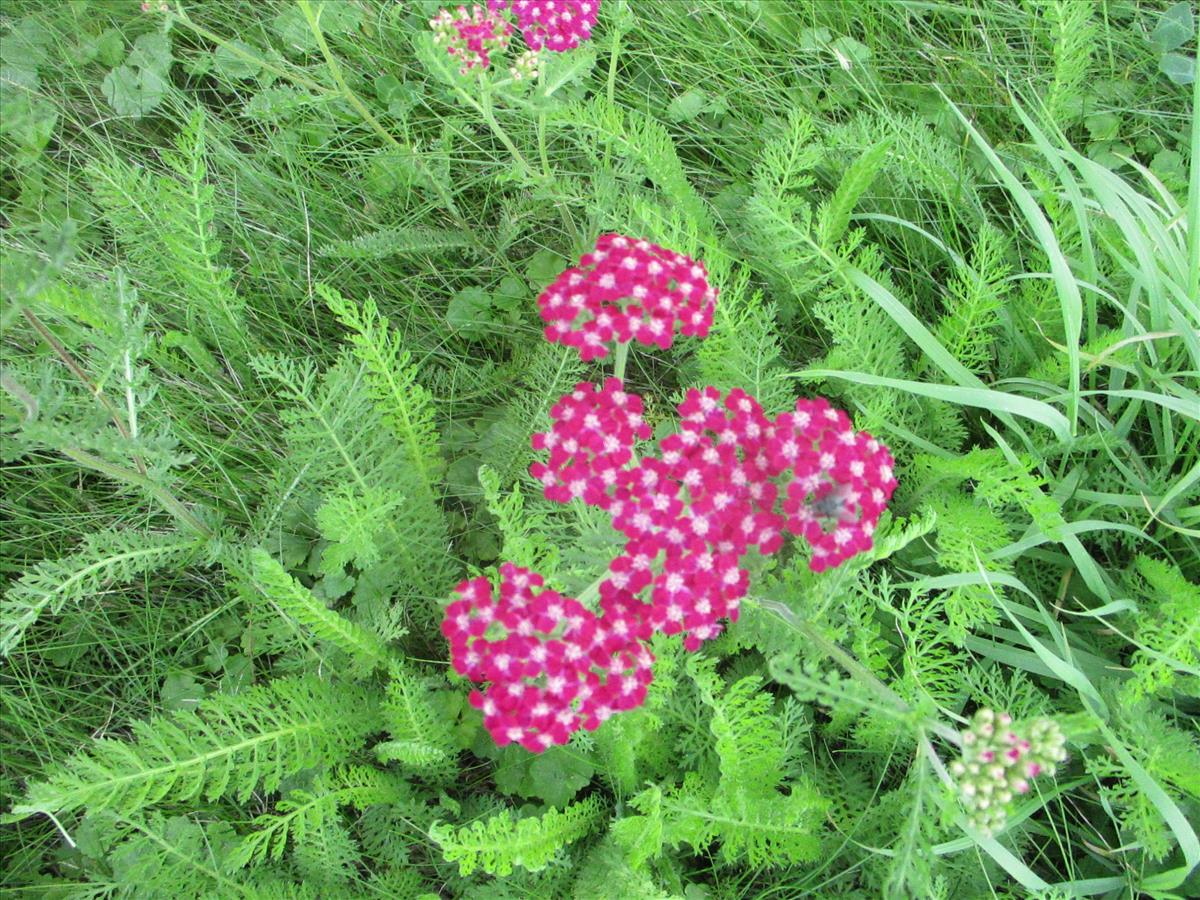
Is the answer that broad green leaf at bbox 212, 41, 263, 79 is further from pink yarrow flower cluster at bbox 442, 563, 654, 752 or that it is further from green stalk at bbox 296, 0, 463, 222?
pink yarrow flower cluster at bbox 442, 563, 654, 752

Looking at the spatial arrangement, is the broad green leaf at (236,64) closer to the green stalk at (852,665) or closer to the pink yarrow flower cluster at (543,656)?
the pink yarrow flower cluster at (543,656)

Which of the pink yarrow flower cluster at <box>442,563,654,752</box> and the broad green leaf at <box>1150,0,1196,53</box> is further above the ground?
the broad green leaf at <box>1150,0,1196,53</box>

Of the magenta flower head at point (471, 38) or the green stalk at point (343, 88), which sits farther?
the green stalk at point (343, 88)

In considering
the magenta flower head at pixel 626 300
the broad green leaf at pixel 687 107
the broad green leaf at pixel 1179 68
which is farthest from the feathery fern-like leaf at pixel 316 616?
the broad green leaf at pixel 1179 68

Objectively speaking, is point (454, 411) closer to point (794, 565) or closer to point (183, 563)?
point (183, 563)

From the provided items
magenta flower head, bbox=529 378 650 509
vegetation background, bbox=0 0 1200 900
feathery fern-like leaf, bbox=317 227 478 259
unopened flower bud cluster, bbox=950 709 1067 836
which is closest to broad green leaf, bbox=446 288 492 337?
vegetation background, bbox=0 0 1200 900
